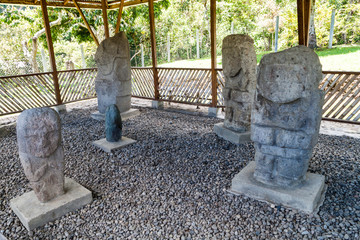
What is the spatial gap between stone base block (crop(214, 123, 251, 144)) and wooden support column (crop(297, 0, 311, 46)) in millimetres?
2278

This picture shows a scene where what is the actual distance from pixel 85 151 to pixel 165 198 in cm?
209

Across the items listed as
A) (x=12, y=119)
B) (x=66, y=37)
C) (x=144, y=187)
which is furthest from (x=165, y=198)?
(x=66, y=37)

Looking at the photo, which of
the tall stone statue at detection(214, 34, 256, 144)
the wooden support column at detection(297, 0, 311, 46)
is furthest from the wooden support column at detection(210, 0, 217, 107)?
the wooden support column at detection(297, 0, 311, 46)

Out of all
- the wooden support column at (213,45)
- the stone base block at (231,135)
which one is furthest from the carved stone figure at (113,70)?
the stone base block at (231,135)

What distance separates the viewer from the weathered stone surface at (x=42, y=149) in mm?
2449

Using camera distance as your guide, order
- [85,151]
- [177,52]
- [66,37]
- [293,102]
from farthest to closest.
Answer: [177,52]
[66,37]
[85,151]
[293,102]

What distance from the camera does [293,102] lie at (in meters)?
2.55

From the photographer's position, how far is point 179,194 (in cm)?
308

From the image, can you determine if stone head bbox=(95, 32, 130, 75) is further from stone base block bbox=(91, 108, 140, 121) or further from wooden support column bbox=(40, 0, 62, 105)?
wooden support column bbox=(40, 0, 62, 105)

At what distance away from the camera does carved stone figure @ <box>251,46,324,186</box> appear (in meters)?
2.46

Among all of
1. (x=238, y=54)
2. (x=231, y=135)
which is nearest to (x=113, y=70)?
(x=238, y=54)

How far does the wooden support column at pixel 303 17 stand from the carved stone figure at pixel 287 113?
292 cm

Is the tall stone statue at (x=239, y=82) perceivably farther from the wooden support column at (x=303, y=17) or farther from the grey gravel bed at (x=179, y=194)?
the wooden support column at (x=303, y=17)

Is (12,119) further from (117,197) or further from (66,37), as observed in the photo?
(66,37)
